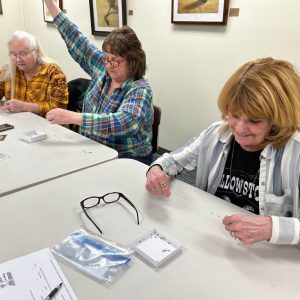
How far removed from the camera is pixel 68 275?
2.69 ft

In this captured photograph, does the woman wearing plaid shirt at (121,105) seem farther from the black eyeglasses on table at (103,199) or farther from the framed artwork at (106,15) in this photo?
the framed artwork at (106,15)

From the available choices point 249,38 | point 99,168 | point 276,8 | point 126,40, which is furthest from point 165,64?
point 99,168

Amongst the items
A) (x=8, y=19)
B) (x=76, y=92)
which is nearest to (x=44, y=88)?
(x=76, y=92)

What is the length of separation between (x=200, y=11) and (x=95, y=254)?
90.8 inches

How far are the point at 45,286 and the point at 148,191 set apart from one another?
0.53m

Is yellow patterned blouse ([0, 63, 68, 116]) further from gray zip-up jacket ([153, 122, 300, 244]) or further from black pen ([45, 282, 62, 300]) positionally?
black pen ([45, 282, 62, 300])

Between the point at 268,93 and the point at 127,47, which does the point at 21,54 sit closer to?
the point at 127,47

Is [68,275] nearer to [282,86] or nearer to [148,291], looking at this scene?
[148,291]

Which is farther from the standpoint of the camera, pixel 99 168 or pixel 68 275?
pixel 99 168

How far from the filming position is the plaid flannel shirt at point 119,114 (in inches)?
66.4

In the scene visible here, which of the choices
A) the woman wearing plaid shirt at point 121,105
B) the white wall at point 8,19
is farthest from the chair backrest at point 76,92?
the white wall at point 8,19

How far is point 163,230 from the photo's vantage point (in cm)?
100

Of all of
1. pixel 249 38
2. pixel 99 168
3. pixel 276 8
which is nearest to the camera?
pixel 99 168

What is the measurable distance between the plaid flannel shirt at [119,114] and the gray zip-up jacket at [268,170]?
0.46 m
